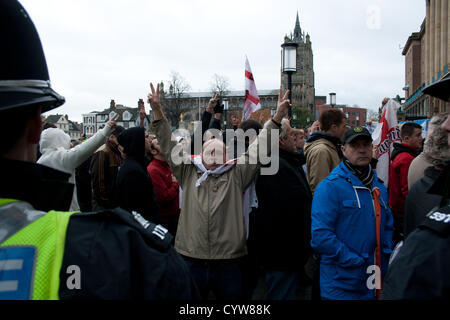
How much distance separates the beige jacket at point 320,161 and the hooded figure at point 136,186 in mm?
2014

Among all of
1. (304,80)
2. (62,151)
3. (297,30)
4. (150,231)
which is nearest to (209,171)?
(62,151)

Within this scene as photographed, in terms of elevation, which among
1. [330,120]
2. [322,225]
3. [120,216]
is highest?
[330,120]

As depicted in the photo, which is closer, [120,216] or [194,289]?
[120,216]

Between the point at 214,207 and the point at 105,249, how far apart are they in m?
2.73

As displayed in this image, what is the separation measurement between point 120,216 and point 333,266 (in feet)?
8.64

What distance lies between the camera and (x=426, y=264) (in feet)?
3.70

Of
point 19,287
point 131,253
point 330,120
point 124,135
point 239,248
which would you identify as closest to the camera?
point 19,287

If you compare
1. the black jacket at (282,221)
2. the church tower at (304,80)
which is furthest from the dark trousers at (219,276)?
the church tower at (304,80)

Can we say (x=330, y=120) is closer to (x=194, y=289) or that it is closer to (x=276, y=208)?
(x=276, y=208)

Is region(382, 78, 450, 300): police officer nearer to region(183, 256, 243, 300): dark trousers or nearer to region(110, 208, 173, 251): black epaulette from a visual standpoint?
region(110, 208, 173, 251): black epaulette

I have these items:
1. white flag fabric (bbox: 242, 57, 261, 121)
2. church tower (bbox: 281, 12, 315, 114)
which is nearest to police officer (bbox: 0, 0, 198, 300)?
white flag fabric (bbox: 242, 57, 261, 121)

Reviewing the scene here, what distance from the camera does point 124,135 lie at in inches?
189

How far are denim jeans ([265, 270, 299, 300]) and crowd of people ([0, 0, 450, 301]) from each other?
0.5 inches

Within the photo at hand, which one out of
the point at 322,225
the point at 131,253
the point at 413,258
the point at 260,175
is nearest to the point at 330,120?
the point at 260,175
